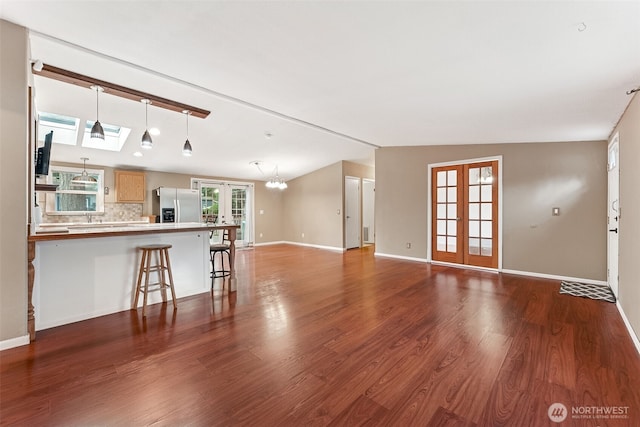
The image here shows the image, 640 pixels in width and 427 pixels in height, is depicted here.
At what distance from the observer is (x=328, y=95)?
11.6ft

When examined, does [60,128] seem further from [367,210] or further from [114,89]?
[367,210]

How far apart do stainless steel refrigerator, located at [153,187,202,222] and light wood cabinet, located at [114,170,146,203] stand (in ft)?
1.23

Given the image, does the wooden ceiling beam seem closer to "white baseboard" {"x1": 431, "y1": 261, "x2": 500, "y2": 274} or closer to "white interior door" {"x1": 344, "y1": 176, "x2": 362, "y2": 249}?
"white interior door" {"x1": 344, "y1": 176, "x2": 362, "y2": 249}

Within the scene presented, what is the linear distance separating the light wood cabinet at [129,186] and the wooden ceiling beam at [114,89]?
325 cm

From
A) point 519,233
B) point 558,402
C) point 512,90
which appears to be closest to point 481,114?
point 512,90

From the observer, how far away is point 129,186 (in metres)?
6.47

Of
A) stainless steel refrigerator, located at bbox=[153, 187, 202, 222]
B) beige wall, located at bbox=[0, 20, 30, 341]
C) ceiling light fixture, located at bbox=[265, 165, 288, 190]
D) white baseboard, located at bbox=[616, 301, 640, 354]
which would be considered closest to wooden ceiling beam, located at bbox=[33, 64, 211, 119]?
beige wall, located at bbox=[0, 20, 30, 341]

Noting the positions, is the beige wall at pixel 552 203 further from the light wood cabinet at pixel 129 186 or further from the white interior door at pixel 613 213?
the light wood cabinet at pixel 129 186

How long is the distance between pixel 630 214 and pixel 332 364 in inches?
130

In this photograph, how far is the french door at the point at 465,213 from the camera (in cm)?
526

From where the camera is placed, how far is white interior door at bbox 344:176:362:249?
804 cm

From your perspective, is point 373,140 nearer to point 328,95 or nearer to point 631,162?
point 328,95

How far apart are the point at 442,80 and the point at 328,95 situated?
1339 millimetres

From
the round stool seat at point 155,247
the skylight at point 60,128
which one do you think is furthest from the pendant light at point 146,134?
the skylight at point 60,128
